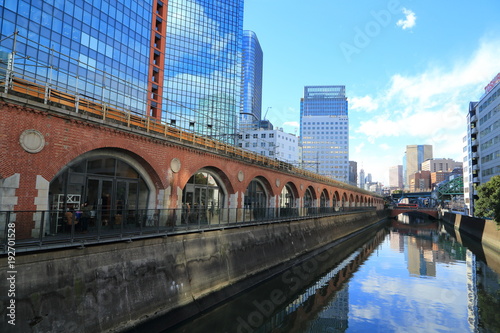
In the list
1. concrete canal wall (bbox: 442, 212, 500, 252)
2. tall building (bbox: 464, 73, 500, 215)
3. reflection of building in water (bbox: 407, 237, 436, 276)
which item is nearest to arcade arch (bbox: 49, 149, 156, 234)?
reflection of building in water (bbox: 407, 237, 436, 276)

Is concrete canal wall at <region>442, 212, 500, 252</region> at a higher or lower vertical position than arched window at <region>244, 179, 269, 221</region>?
lower

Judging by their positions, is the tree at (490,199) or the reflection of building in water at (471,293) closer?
the reflection of building in water at (471,293)

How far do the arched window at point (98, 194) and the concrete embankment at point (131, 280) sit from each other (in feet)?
3.42

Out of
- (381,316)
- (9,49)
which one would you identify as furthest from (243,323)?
(9,49)

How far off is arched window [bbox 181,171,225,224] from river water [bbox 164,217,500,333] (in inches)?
191

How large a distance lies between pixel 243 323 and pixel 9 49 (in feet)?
139

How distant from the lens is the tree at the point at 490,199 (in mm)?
30300

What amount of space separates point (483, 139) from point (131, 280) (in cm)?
6994

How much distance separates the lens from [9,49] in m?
36.0

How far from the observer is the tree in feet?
99.4

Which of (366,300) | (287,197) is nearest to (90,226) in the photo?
(366,300)

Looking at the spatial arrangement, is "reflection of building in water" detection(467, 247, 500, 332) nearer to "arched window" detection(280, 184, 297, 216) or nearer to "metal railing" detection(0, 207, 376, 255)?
"metal railing" detection(0, 207, 376, 255)

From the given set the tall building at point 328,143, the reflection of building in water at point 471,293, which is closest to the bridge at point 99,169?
the reflection of building in water at point 471,293

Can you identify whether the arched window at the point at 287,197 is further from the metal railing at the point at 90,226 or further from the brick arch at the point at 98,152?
the brick arch at the point at 98,152
